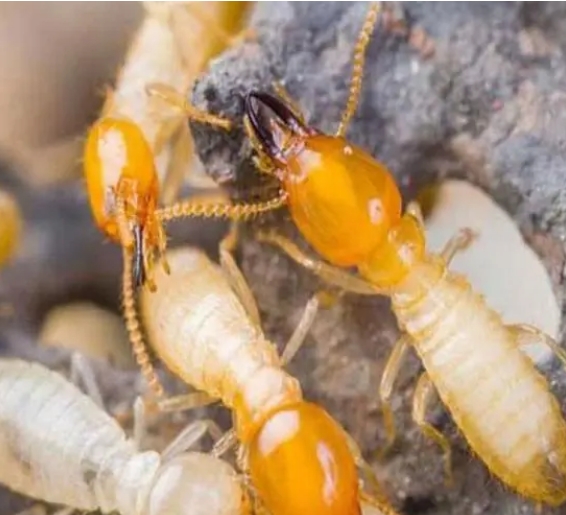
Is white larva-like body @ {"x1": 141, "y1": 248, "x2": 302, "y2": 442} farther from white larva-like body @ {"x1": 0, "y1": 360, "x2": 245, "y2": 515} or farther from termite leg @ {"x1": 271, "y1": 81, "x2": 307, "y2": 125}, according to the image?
termite leg @ {"x1": 271, "y1": 81, "x2": 307, "y2": 125}

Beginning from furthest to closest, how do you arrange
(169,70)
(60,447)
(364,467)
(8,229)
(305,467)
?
1. (169,70)
2. (8,229)
3. (60,447)
4. (364,467)
5. (305,467)

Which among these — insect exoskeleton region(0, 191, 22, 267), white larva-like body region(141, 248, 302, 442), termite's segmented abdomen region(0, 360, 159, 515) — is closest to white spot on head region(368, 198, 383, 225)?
white larva-like body region(141, 248, 302, 442)

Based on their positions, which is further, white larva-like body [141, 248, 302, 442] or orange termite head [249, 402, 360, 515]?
white larva-like body [141, 248, 302, 442]

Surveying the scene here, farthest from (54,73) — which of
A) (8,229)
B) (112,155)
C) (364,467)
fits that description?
(364,467)

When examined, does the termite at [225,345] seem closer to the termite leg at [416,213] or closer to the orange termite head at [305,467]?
the orange termite head at [305,467]

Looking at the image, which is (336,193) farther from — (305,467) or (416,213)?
(305,467)

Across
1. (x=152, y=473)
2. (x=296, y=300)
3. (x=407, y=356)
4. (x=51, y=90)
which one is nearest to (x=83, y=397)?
(x=152, y=473)
